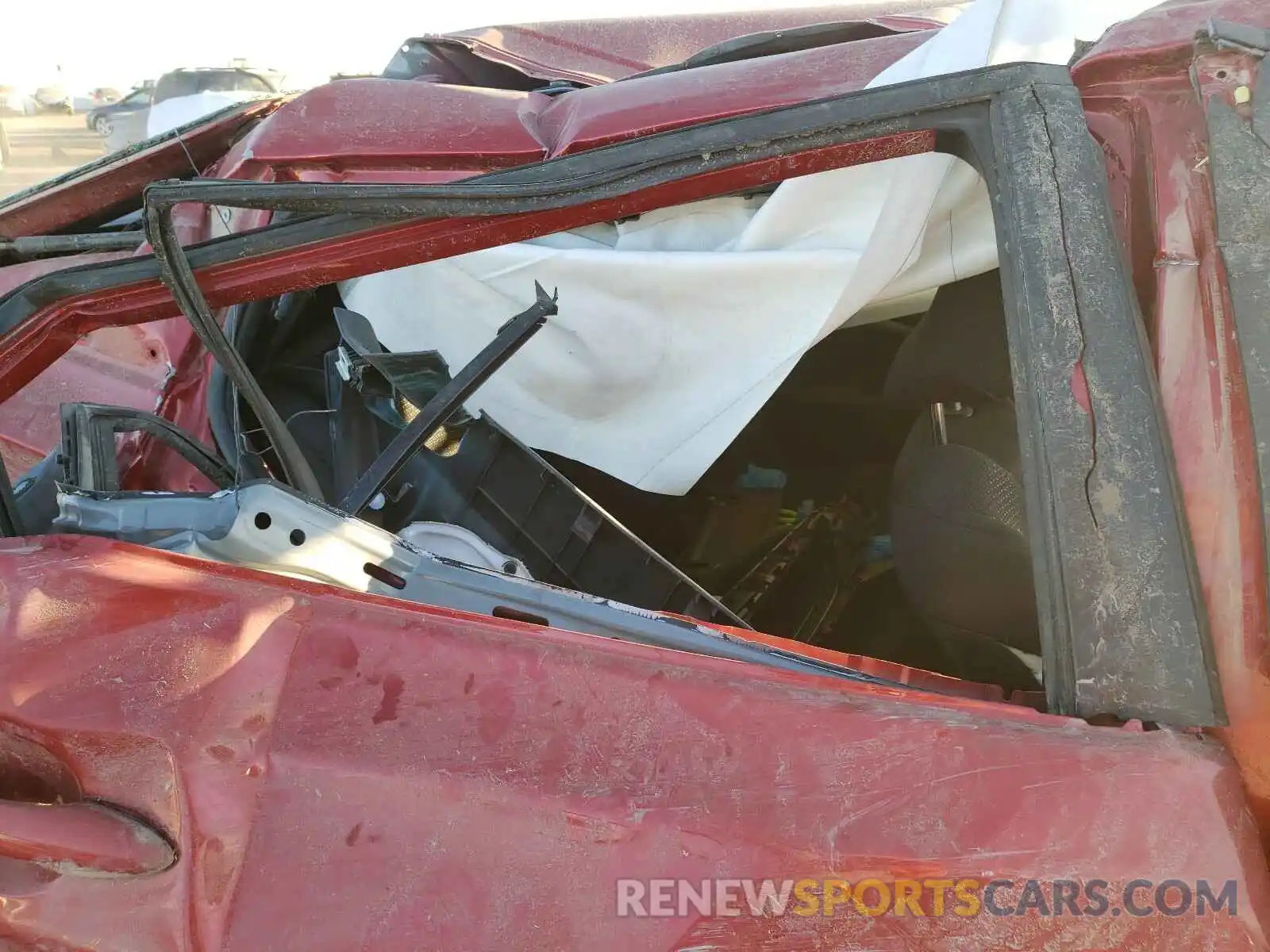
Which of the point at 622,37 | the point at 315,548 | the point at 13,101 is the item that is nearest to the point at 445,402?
the point at 315,548

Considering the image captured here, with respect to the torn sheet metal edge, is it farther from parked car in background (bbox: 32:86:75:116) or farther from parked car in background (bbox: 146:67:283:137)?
parked car in background (bbox: 32:86:75:116)

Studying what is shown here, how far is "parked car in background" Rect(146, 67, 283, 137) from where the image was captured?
17.6 feet

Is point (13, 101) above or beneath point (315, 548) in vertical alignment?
above

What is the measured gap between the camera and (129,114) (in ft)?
32.2

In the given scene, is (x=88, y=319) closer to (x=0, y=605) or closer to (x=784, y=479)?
(x=0, y=605)

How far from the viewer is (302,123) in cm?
196

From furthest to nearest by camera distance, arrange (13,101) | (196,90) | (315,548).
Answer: (13,101), (196,90), (315,548)

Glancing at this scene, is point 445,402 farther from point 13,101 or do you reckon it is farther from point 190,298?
point 13,101

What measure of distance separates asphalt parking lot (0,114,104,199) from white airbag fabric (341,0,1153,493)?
8237mm

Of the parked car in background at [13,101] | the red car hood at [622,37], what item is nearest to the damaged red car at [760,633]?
the red car hood at [622,37]

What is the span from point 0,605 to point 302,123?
132 centimetres

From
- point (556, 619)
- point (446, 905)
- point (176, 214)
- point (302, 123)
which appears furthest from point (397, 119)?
point (446, 905)

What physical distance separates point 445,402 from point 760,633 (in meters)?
0.72

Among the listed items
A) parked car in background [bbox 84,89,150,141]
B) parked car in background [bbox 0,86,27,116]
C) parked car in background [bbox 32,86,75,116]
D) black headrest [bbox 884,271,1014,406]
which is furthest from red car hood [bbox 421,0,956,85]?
parked car in background [bbox 0,86,27,116]
